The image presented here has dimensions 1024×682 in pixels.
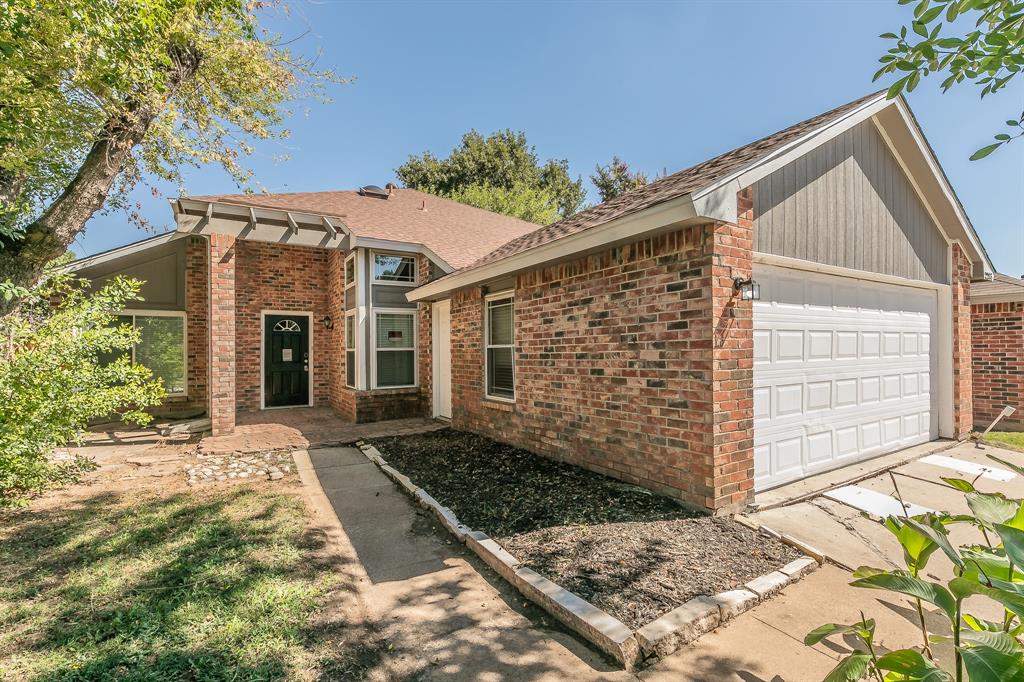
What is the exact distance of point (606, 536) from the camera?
3691 millimetres

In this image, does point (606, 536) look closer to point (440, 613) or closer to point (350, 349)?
point (440, 613)

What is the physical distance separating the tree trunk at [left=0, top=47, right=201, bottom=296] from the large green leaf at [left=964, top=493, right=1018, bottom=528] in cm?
843

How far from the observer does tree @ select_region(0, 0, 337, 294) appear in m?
5.11

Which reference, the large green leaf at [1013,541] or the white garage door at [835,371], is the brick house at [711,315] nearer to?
the white garage door at [835,371]

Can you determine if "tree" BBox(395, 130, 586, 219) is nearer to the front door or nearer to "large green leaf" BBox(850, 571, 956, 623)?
the front door

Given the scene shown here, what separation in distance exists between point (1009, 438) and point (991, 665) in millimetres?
9106

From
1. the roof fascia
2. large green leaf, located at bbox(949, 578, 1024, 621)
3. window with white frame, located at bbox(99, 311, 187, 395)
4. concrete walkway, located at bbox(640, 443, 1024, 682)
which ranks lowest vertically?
concrete walkway, located at bbox(640, 443, 1024, 682)

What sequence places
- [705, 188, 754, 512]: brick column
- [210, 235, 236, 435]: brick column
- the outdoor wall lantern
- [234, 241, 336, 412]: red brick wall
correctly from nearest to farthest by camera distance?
[705, 188, 754, 512]: brick column < the outdoor wall lantern < [210, 235, 236, 435]: brick column < [234, 241, 336, 412]: red brick wall

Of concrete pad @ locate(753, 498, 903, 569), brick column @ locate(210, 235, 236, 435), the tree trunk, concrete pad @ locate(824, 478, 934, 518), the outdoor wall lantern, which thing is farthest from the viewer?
brick column @ locate(210, 235, 236, 435)

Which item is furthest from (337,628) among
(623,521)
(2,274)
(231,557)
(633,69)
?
(633,69)

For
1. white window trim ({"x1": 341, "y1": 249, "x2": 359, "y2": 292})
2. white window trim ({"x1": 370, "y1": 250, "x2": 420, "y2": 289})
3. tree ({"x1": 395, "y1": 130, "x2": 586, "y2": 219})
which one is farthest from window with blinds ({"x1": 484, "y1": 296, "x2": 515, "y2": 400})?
tree ({"x1": 395, "y1": 130, "x2": 586, "y2": 219})

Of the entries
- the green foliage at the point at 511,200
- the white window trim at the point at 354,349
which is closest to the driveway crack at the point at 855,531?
the white window trim at the point at 354,349

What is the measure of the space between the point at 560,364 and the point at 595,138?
61.6 feet

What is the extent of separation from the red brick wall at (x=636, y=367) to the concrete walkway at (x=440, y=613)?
2048 millimetres
